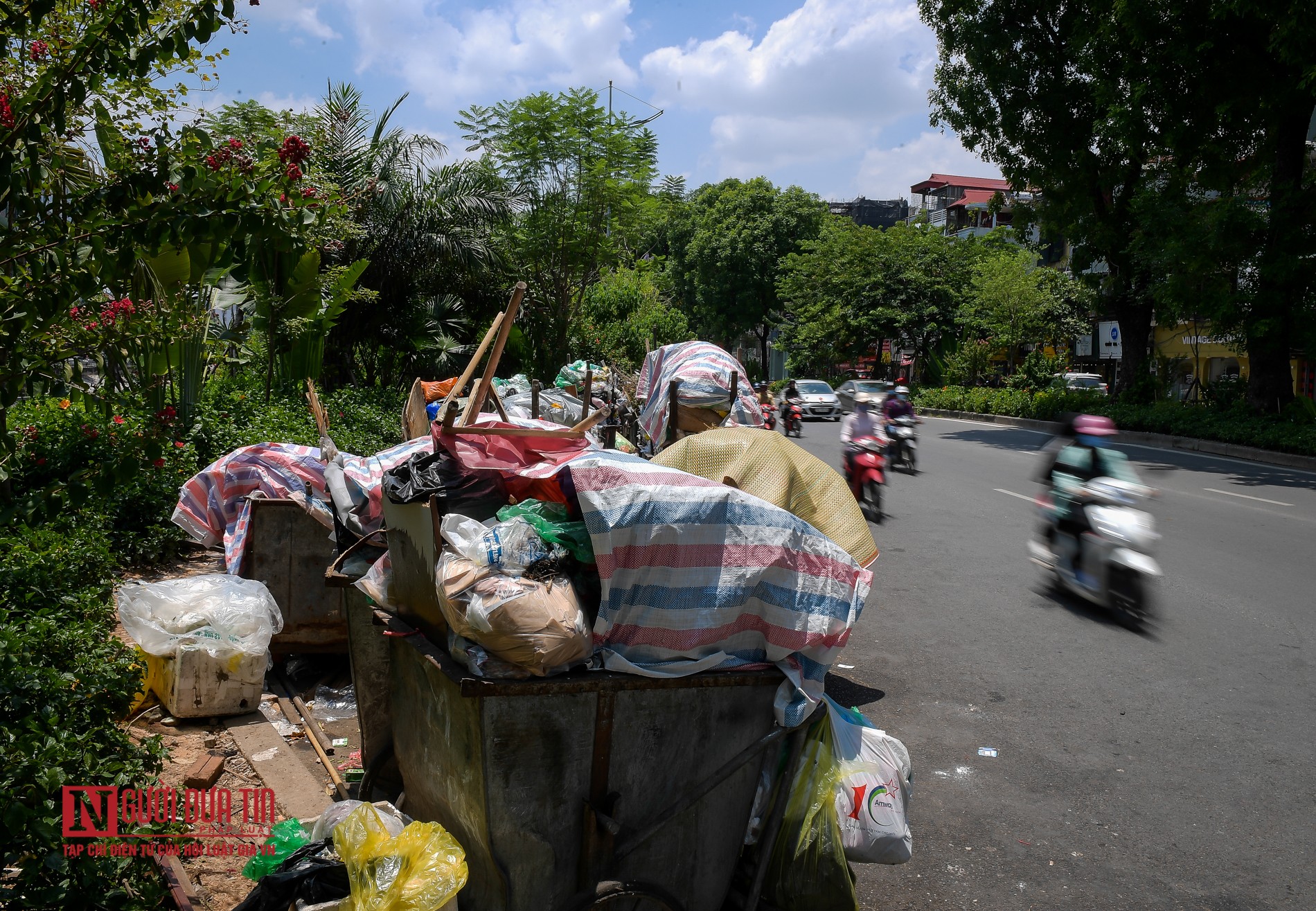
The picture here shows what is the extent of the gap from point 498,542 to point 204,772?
7.21ft

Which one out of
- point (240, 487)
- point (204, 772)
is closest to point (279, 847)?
point (204, 772)

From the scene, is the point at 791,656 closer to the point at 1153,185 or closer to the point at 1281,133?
the point at 1281,133

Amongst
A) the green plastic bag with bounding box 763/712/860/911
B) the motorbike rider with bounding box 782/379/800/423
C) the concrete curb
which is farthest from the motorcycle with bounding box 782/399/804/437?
the green plastic bag with bounding box 763/712/860/911

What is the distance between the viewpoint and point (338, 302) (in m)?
12.4

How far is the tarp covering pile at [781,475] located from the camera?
4.45 m

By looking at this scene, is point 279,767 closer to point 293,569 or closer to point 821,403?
point 293,569

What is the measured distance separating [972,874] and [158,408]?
274 inches

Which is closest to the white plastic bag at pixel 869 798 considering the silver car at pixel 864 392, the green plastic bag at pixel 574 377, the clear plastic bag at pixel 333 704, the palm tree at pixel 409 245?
the clear plastic bag at pixel 333 704

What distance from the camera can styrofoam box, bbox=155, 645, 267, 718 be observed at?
471cm

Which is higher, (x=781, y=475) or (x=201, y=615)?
(x=781, y=475)

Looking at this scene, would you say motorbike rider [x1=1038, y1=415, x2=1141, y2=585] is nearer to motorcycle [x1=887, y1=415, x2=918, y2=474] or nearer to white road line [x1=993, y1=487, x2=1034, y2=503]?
white road line [x1=993, y1=487, x2=1034, y2=503]

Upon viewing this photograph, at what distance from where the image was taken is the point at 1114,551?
656 centimetres

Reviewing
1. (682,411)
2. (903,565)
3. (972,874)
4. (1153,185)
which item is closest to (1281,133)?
(1153,185)

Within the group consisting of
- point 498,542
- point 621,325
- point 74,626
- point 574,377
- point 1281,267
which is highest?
point 1281,267
